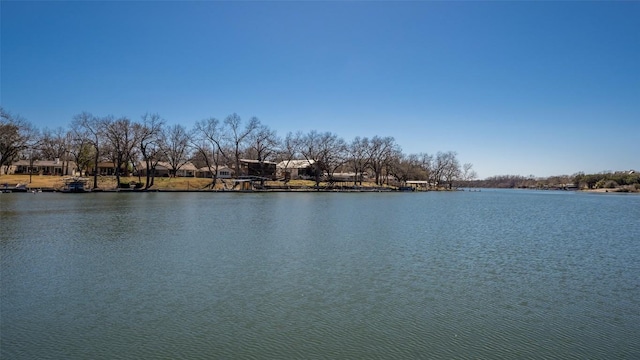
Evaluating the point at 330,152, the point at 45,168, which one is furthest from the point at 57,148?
the point at 330,152

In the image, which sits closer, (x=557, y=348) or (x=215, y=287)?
(x=557, y=348)

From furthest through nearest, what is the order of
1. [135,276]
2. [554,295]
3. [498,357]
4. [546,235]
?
1. [546,235]
2. [135,276]
3. [554,295]
4. [498,357]

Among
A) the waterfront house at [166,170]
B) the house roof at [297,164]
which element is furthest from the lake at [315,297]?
the house roof at [297,164]

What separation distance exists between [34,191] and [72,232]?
164 feet

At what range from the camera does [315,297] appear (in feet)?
36.7

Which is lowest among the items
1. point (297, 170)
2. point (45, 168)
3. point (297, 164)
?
point (45, 168)

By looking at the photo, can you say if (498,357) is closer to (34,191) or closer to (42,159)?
(34,191)

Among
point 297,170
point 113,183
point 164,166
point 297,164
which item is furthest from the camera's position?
point 297,164

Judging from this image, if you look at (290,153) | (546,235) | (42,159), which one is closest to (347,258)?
(546,235)

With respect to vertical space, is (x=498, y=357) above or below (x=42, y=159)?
below

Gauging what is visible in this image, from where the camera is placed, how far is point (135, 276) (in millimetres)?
13234

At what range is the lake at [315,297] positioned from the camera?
8078 mm

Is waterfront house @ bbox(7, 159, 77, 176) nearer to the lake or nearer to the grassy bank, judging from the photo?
the grassy bank

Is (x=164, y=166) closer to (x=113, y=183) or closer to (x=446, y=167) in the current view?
(x=113, y=183)
